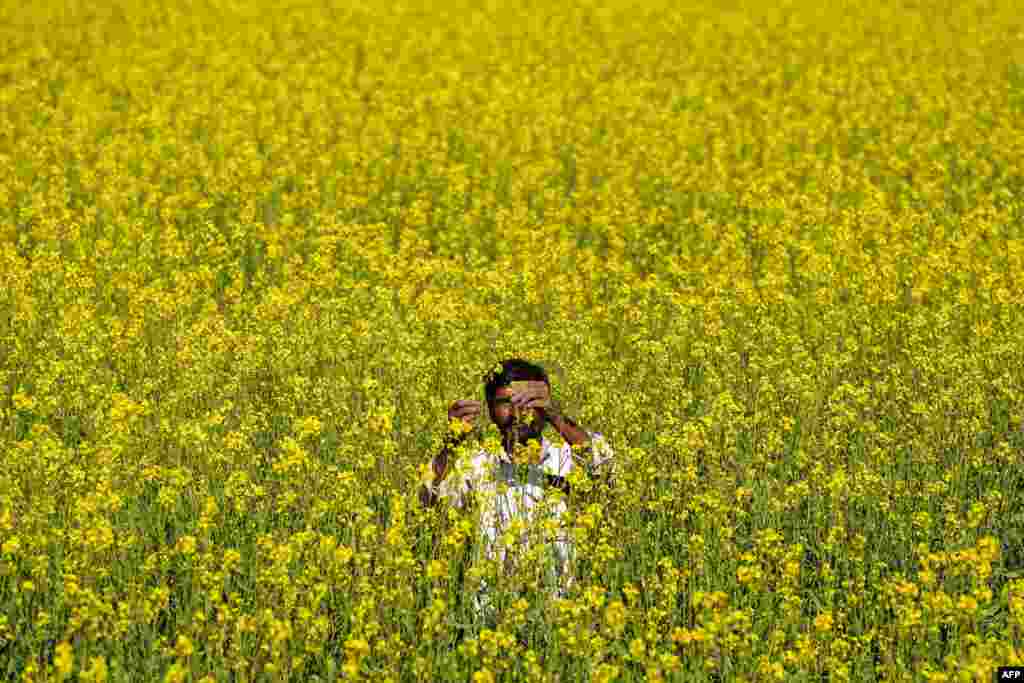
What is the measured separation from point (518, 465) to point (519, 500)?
0.70 ft

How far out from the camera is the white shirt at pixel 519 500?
6.62 m

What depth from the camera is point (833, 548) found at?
697 cm

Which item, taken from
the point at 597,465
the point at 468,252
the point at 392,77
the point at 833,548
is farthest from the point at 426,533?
the point at 392,77

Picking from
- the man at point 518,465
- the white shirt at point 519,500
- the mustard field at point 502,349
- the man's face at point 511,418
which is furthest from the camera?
the man's face at point 511,418

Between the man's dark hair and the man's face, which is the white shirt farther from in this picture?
the man's dark hair

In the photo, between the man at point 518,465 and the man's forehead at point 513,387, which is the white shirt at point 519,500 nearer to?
the man at point 518,465

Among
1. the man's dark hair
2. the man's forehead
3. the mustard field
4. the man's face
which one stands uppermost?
the man's dark hair

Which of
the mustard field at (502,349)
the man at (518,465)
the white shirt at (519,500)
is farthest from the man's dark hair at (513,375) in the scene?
the mustard field at (502,349)

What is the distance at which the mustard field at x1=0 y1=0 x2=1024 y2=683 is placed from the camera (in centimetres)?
642

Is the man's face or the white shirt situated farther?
the man's face

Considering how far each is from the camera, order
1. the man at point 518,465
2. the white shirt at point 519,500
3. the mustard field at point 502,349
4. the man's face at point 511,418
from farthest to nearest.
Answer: the man's face at point 511,418 → the man at point 518,465 → the white shirt at point 519,500 → the mustard field at point 502,349

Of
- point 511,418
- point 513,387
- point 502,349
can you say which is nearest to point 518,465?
point 511,418

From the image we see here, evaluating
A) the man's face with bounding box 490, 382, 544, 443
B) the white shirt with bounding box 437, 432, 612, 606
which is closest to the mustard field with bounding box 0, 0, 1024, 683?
the white shirt with bounding box 437, 432, 612, 606

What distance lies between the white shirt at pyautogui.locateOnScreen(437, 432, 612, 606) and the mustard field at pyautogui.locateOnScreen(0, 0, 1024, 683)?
0.15 m
